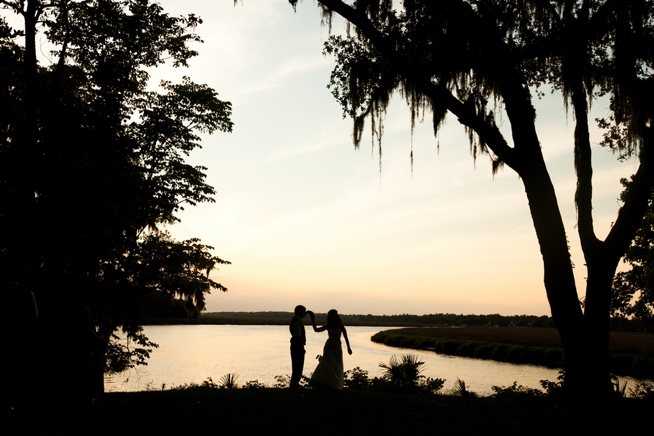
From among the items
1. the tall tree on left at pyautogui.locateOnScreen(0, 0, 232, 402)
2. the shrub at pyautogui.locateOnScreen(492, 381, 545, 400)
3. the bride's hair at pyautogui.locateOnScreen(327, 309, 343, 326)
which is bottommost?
the shrub at pyautogui.locateOnScreen(492, 381, 545, 400)

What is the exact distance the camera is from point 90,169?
1167 centimetres

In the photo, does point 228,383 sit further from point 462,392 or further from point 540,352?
point 540,352

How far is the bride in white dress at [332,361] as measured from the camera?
1092 centimetres

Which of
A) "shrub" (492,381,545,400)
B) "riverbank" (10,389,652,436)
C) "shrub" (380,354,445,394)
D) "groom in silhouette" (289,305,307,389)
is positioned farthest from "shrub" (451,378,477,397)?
"groom in silhouette" (289,305,307,389)

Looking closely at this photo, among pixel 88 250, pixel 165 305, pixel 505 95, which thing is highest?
pixel 505 95

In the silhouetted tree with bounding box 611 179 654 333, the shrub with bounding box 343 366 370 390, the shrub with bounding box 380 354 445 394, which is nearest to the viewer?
the shrub with bounding box 380 354 445 394

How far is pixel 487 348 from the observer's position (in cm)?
4334

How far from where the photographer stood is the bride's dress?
10922mm

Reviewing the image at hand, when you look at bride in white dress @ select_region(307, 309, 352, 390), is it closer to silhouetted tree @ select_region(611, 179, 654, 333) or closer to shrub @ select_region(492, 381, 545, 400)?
shrub @ select_region(492, 381, 545, 400)

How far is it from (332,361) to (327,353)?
192 millimetres

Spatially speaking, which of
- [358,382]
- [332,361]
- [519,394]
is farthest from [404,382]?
[332,361]

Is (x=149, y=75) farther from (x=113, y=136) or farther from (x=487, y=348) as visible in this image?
(x=487, y=348)

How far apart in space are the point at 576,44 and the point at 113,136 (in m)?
11.6

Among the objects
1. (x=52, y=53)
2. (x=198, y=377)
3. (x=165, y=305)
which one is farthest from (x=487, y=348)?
(x=52, y=53)
